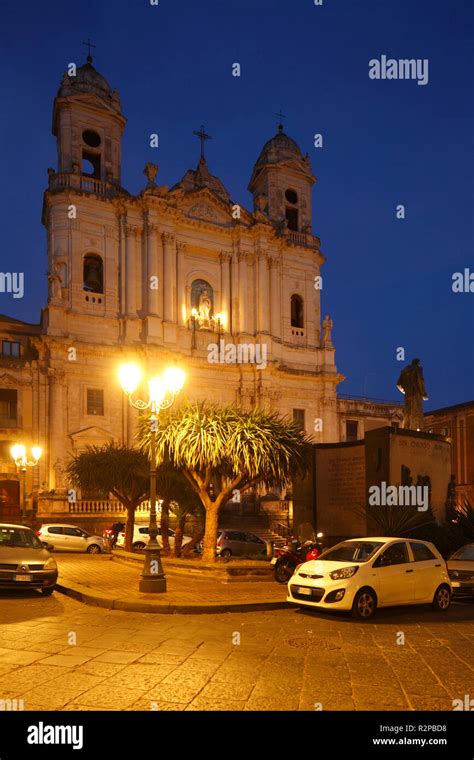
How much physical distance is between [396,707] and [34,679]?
12.5 ft

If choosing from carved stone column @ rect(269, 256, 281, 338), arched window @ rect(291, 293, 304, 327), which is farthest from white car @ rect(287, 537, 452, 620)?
arched window @ rect(291, 293, 304, 327)

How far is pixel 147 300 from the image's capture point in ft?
132

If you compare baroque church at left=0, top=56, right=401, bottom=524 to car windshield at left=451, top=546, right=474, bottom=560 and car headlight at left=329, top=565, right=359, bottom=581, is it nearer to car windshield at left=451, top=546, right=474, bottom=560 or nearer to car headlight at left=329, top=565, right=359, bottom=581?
car windshield at left=451, top=546, right=474, bottom=560

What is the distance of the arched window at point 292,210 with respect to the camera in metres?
49.2

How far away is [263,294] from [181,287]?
592cm

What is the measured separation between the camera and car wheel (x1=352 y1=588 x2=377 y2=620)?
35.2ft

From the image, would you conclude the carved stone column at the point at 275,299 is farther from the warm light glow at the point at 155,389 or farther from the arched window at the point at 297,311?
the warm light glow at the point at 155,389

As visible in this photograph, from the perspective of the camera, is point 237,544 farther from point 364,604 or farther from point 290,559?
point 364,604

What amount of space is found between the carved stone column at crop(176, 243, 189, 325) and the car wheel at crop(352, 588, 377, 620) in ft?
107

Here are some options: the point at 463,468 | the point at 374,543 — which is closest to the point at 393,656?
the point at 374,543

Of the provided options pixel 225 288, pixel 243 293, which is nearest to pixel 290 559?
pixel 243 293

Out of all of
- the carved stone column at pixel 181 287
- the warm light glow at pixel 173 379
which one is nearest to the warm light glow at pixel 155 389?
the warm light glow at pixel 173 379

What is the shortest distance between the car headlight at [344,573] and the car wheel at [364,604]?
321mm
